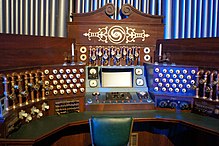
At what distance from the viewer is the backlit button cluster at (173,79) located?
9.88 ft

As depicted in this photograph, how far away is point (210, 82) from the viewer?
279 centimetres

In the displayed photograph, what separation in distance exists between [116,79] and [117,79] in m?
0.01

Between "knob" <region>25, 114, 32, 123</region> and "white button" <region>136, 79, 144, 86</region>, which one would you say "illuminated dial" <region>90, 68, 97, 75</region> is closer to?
"white button" <region>136, 79, 144, 86</region>

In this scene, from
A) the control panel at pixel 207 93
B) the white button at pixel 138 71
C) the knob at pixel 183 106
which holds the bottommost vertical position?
the knob at pixel 183 106

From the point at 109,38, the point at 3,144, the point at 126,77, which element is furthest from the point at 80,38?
the point at 3,144

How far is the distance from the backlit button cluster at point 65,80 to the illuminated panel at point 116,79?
0.35 metres

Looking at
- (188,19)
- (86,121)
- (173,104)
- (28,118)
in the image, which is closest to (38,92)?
(28,118)

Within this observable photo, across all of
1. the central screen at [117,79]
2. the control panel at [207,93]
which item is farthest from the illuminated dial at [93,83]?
the control panel at [207,93]

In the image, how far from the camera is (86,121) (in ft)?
8.82

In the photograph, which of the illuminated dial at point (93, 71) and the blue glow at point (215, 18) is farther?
the blue glow at point (215, 18)

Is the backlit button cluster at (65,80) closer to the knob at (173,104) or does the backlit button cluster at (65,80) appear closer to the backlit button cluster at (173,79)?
the backlit button cluster at (173,79)

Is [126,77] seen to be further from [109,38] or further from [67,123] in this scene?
[67,123]

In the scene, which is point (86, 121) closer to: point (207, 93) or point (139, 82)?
point (139, 82)

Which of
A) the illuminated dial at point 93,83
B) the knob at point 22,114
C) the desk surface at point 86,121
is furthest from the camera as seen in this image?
the illuminated dial at point 93,83
